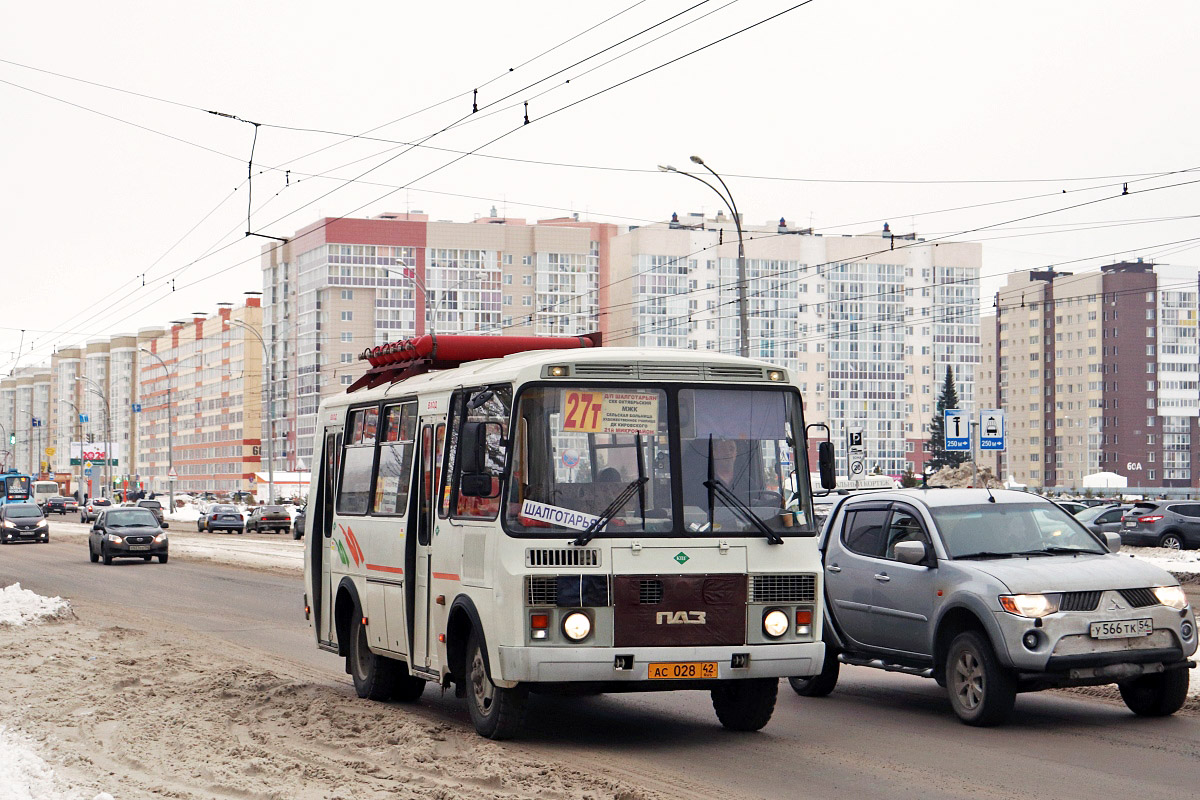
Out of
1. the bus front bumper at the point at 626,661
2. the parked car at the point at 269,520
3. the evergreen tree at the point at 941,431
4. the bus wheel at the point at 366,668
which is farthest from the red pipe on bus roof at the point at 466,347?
the evergreen tree at the point at 941,431

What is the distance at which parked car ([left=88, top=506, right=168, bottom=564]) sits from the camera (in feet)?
133

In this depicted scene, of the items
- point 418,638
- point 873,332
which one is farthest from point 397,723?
point 873,332

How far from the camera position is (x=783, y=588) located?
33.4 ft

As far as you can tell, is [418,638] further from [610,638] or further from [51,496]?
[51,496]

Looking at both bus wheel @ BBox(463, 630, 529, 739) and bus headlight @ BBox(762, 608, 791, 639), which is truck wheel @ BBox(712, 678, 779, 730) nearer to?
bus headlight @ BBox(762, 608, 791, 639)

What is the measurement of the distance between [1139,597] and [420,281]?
133 m

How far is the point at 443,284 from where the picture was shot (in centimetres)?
14562

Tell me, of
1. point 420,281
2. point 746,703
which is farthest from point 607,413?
point 420,281

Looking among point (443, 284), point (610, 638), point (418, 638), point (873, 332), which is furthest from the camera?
point (873, 332)

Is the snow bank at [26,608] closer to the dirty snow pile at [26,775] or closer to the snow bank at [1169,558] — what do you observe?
the dirty snow pile at [26,775]

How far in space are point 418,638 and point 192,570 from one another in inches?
1061

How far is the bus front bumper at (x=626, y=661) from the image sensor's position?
973 cm

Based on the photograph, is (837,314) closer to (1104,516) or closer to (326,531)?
(1104,516)

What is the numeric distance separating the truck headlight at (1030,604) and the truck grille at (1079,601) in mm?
53
